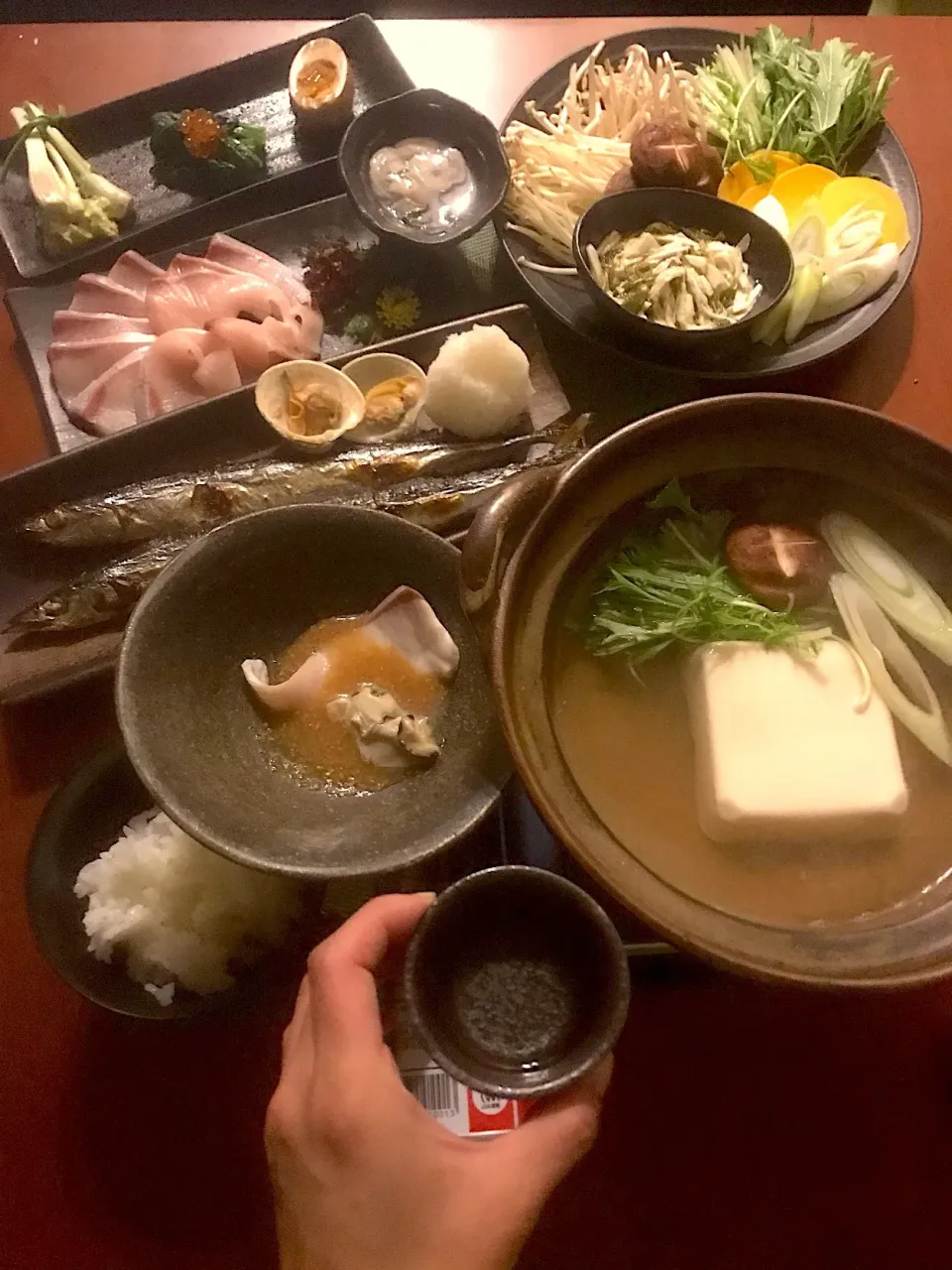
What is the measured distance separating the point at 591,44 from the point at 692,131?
36 cm

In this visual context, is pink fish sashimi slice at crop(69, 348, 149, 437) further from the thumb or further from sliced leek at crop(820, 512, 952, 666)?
the thumb

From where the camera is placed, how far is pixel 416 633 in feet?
4.33

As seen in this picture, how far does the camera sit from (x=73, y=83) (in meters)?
1.98

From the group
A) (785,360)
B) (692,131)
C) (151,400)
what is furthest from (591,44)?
(151,400)

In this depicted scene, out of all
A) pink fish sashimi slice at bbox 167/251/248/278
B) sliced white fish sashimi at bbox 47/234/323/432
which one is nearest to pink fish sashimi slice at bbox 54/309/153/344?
sliced white fish sashimi at bbox 47/234/323/432

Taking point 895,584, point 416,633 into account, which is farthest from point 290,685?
point 895,584

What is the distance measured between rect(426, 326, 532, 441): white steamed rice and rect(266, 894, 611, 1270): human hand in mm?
970

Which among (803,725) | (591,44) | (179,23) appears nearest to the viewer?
(803,725)

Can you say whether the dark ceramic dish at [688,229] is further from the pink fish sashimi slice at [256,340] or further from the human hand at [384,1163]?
the human hand at [384,1163]

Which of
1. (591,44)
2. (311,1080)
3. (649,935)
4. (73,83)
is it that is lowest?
(649,935)

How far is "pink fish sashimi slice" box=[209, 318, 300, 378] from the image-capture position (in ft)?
5.45

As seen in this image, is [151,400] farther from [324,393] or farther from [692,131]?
[692,131]

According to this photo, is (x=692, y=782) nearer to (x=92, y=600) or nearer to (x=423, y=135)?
(x=92, y=600)

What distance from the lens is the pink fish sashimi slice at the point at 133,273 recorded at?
1.78m
